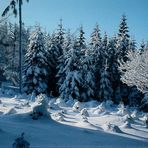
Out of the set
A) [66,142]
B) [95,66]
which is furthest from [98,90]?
[66,142]

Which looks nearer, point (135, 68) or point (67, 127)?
point (67, 127)

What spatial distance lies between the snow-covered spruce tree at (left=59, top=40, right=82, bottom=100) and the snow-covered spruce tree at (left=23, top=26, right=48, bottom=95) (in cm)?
329

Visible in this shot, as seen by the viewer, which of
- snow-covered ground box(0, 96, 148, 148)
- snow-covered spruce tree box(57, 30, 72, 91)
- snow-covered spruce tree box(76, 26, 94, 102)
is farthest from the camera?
snow-covered spruce tree box(57, 30, 72, 91)

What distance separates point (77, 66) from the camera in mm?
47906

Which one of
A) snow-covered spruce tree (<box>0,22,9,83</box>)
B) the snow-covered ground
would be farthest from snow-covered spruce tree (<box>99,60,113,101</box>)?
the snow-covered ground

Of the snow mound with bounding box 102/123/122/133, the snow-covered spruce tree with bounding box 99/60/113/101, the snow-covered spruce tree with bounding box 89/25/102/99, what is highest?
the snow-covered spruce tree with bounding box 89/25/102/99

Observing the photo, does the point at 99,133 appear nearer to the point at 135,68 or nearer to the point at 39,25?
the point at 135,68

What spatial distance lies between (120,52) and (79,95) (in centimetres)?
1027

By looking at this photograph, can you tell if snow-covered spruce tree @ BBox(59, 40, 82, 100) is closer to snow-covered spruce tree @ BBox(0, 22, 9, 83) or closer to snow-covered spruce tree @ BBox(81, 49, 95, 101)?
snow-covered spruce tree @ BBox(81, 49, 95, 101)

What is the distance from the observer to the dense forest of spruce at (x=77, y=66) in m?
47.8

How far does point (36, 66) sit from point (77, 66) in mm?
5740

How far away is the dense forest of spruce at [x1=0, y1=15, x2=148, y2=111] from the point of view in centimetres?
4784

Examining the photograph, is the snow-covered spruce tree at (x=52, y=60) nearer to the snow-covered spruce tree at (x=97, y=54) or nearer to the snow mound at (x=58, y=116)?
the snow-covered spruce tree at (x=97, y=54)

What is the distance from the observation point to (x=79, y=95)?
47.6 m
